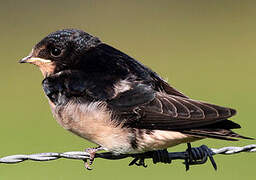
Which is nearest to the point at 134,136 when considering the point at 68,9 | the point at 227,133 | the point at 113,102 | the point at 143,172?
the point at 113,102

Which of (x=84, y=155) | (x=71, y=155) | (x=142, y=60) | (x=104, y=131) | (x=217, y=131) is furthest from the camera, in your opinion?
(x=142, y=60)

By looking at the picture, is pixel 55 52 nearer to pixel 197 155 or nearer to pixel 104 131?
pixel 104 131

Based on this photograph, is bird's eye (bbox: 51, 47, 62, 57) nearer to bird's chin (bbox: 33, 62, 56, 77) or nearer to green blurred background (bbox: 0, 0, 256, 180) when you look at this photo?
bird's chin (bbox: 33, 62, 56, 77)

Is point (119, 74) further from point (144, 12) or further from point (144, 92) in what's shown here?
point (144, 12)

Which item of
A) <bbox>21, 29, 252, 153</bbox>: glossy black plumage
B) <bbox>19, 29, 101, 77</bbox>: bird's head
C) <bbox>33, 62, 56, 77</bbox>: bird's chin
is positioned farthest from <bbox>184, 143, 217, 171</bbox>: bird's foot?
<bbox>33, 62, 56, 77</bbox>: bird's chin

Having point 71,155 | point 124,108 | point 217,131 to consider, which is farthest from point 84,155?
point 217,131

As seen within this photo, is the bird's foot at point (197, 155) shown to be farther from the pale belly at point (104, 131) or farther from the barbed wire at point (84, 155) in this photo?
the pale belly at point (104, 131)
